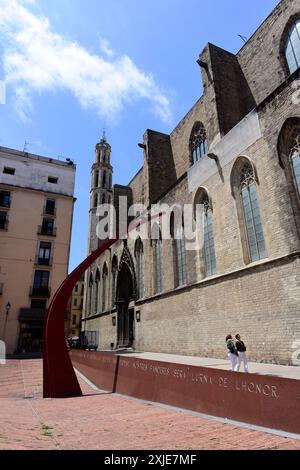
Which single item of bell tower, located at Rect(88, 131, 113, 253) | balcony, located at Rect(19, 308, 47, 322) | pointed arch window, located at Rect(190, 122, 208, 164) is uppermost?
bell tower, located at Rect(88, 131, 113, 253)

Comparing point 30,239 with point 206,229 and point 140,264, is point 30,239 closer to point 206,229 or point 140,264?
point 140,264

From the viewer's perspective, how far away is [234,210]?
40.9 ft

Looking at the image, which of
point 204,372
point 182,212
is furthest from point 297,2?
point 204,372

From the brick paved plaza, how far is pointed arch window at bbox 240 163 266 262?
751 centimetres

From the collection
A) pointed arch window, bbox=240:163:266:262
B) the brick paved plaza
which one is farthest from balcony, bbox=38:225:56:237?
the brick paved plaza

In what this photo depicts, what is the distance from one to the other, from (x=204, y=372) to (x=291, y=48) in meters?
15.9

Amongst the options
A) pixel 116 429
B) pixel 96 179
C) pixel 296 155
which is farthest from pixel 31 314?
pixel 96 179

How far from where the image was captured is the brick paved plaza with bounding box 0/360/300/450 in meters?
3.22

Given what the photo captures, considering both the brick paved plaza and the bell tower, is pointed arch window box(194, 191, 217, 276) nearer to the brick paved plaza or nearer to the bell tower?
the brick paved plaza

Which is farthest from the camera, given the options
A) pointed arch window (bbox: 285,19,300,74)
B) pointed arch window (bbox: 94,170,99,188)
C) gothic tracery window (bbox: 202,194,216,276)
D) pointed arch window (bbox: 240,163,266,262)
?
pointed arch window (bbox: 94,170,99,188)

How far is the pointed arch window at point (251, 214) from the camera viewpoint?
37.4 feet

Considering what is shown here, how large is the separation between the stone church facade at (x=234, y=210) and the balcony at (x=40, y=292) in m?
8.04

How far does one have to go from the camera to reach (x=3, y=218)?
2781 centimetres

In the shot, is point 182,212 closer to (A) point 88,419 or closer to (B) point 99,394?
(B) point 99,394
